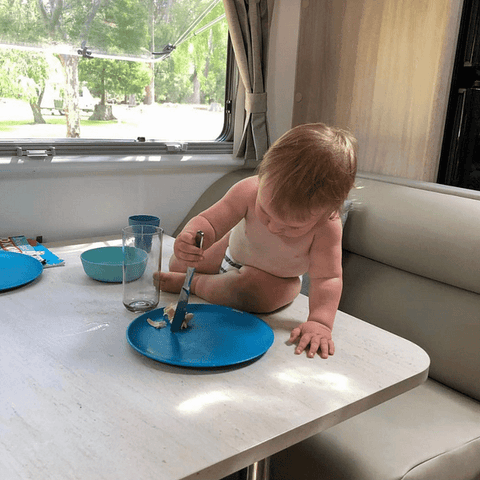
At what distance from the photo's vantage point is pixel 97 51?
2152mm

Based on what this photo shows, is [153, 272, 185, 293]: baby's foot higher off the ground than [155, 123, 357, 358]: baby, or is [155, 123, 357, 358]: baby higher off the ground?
[155, 123, 357, 358]: baby


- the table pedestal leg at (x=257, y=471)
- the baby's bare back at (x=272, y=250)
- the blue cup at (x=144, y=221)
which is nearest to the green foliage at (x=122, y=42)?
the blue cup at (x=144, y=221)

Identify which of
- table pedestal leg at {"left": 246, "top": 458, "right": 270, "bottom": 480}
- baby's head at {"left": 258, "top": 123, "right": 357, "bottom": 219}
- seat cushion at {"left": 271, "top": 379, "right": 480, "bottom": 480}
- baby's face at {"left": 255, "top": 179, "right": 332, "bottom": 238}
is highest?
baby's head at {"left": 258, "top": 123, "right": 357, "bottom": 219}

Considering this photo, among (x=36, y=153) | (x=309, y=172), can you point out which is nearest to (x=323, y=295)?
Answer: (x=309, y=172)

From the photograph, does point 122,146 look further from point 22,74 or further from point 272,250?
point 272,250

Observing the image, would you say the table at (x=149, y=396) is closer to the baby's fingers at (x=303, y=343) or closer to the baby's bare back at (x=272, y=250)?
the baby's fingers at (x=303, y=343)

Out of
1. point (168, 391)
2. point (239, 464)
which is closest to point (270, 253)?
point (168, 391)

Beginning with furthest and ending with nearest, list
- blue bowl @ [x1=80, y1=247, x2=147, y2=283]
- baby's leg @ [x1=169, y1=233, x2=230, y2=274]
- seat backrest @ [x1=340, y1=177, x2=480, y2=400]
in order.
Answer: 1. seat backrest @ [x1=340, y1=177, x2=480, y2=400]
2. baby's leg @ [x1=169, y1=233, x2=230, y2=274]
3. blue bowl @ [x1=80, y1=247, x2=147, y2=283]

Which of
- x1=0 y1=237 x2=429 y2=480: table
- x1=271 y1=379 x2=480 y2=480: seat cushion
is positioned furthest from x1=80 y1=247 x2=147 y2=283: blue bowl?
x1=271 y1=379 x2=480 y2=480: seat cushion

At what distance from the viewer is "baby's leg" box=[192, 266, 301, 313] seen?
1.18 m

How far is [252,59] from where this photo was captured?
2406 millimetres

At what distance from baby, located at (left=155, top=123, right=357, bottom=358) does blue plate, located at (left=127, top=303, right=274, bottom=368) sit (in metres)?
0.09

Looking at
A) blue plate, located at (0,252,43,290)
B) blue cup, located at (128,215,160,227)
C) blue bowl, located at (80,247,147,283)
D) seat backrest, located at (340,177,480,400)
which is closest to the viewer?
blue bowl, located at (80,247,147,283)

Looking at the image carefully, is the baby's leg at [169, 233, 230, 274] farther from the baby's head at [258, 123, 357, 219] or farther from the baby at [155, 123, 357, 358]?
the baby's head at [258, 123, 357, 219]
